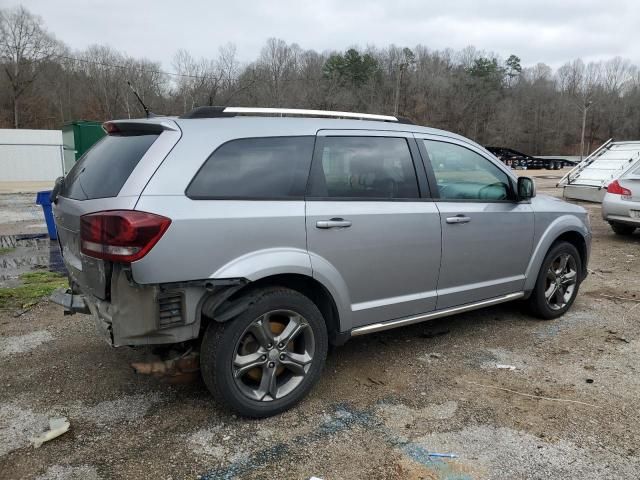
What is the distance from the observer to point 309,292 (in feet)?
11.0

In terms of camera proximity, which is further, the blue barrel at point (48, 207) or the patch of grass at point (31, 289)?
the blue barrel at point (48, 207)

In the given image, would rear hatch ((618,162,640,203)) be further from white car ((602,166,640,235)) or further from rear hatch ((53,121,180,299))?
rear hatch ((53,121,180,299))

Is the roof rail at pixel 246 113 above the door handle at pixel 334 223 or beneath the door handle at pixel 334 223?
above

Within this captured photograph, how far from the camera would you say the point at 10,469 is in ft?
8.66

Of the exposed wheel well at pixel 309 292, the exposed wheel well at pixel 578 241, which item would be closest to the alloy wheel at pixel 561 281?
the exposed wheel well at pixel 578 241

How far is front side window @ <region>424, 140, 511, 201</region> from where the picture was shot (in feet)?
13.1

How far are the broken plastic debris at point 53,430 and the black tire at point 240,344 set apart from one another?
0.88 meters

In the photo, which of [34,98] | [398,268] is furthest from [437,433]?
[34,98]

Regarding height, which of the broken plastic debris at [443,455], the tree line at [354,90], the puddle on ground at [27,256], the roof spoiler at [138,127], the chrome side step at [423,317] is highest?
the tree line at [354,90]

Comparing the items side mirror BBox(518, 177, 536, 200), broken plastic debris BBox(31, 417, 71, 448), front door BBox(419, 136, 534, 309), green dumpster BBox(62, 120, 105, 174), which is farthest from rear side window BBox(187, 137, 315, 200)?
green dumpster BBox(62, 120, 105, 174)

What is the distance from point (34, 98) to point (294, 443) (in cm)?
7226

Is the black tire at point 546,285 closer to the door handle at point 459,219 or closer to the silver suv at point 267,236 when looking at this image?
the silver suv at point 267,236

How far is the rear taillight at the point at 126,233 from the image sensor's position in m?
2.62

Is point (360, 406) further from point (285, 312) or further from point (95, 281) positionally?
point (95, 281)
